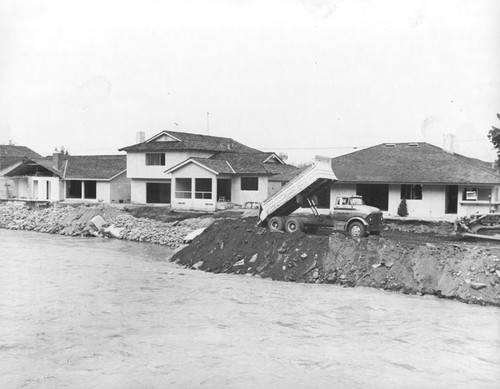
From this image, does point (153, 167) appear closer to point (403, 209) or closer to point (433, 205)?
point (403, 209)

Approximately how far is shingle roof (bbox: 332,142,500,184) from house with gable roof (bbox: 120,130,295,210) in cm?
754

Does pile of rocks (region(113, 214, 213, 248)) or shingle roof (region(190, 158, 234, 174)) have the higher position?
shingle roof (region(190, 158, 234, 174))

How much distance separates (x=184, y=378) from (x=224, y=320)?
172 inches

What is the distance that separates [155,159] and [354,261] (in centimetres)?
2610

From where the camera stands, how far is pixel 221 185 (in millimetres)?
42281

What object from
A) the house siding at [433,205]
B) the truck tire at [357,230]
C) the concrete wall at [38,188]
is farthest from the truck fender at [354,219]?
the concrete wall at [38,188]

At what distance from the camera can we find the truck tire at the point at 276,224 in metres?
25.2

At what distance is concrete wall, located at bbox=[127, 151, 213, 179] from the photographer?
4325 centimetres

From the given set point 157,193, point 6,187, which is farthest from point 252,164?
point 6,187

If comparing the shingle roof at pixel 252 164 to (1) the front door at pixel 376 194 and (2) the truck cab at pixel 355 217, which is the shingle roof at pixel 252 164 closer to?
(1) the front door at pixel 376 194

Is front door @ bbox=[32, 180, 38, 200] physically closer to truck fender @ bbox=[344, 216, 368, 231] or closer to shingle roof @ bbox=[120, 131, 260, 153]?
shingle roof @ bbox=[120, 131, 260, 153]

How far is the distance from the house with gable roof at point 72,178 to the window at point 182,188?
7770mm

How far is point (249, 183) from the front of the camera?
133ft

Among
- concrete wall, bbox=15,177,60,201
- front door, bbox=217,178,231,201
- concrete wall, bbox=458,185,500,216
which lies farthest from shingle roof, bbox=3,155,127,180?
concrete wall, bbox=458,185,500,216
